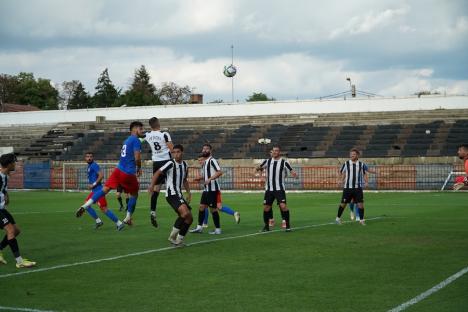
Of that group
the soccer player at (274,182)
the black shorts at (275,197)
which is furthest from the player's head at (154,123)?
the black shorts at (275,197)

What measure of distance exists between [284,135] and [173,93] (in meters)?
61.2


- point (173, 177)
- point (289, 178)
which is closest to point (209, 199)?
point (173, 177)

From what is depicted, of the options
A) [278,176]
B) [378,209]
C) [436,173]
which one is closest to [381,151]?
[436,173]

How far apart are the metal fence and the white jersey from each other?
1745cm

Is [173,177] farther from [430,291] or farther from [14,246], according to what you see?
[430,291]

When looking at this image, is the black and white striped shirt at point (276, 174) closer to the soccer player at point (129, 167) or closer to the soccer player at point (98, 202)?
the soccer player at point (129, 167)

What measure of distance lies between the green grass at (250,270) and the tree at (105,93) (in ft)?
285

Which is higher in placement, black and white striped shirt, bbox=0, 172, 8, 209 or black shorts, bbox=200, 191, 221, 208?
black and white striped shirt, bbox=0, 172, 8, 209

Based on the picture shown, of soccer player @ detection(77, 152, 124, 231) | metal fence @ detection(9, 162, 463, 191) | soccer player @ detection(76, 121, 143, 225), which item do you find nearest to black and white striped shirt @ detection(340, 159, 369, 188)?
soccer player @ detection(76, 121, 143, 225)

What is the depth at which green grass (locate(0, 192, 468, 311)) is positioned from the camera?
817 cm

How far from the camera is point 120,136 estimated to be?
183ft

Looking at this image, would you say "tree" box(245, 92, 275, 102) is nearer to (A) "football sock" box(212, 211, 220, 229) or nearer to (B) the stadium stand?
(B) the stadium stand

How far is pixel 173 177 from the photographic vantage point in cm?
1303

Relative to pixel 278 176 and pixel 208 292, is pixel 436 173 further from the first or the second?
pixel 208 292
